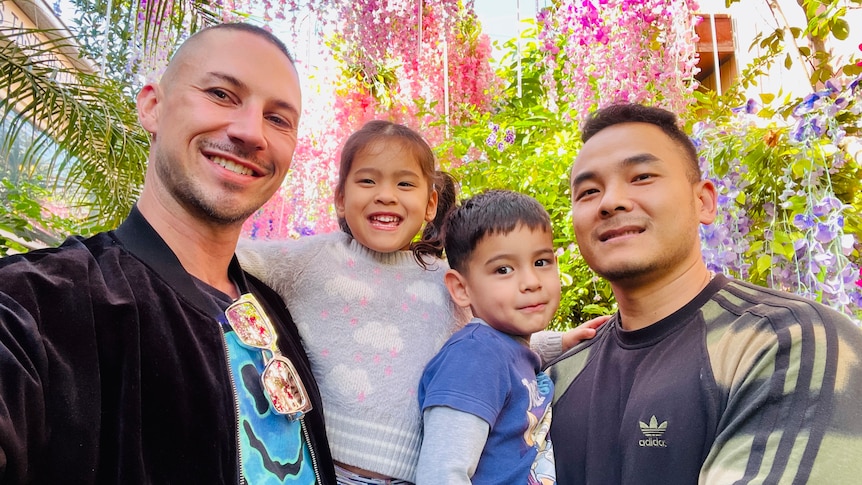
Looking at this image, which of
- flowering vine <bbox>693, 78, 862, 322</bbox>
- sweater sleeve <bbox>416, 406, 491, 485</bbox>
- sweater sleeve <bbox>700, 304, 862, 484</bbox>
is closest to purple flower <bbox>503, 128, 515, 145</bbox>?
flowering vine <bbox>693, 78, 862, 322</bbox>

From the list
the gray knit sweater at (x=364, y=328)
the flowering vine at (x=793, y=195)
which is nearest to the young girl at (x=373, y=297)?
the gray knit sweater at (x=364, y=328)

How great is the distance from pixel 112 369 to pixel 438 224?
135 cm

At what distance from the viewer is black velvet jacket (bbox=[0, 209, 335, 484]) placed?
3.07 ft

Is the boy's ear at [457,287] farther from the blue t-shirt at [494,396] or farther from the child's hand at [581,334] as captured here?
the child's hand at [581,334]

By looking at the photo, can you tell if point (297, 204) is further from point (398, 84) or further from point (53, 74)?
point (53, 74)

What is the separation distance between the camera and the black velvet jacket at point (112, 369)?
94 cm

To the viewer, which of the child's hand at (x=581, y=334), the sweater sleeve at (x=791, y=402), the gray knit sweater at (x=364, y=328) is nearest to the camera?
the sweater sleeve at (x=791, y=402)

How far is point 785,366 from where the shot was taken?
4.00 feet

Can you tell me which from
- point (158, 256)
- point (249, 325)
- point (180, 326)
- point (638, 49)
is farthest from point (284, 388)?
point (638, 49)

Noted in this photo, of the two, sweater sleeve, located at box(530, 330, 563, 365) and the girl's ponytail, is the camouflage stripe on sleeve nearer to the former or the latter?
sweater sleeve, located at box(530, 330, 563, 365)

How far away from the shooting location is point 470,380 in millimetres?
1588

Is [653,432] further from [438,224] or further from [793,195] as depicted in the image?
[793,195]

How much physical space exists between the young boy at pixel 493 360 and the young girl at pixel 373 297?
0.11 metres

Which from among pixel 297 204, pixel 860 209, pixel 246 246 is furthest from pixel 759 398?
pixel 297 204
